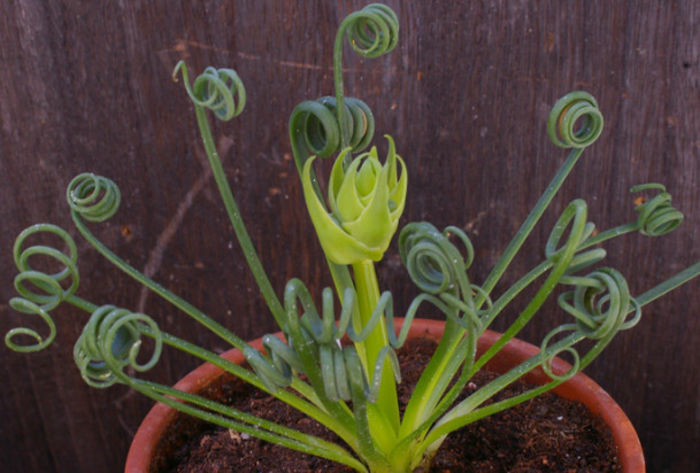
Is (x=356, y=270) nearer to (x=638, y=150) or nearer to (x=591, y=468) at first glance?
(x=591, y=468)

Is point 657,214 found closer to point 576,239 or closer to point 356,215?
point 576,239

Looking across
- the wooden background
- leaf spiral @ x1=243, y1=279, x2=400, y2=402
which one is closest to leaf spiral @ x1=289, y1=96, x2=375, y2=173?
leaf spiral @ x1=243, y1=279, x2=400, y2=402

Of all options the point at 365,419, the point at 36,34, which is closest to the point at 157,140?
the point at 36,34

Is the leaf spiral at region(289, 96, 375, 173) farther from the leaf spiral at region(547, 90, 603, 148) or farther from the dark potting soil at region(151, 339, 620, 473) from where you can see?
the dark potting soil at region(151, 339, 620, 473)

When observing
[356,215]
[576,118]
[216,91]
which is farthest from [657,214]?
[216,91]

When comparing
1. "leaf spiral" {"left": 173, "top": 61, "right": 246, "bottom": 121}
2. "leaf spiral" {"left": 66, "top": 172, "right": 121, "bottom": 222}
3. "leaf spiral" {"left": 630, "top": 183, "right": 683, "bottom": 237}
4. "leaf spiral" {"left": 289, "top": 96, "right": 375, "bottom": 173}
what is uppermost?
"leaf spiral" {"left": 173, "top": 61, "right": 246, "bottom": 121}
